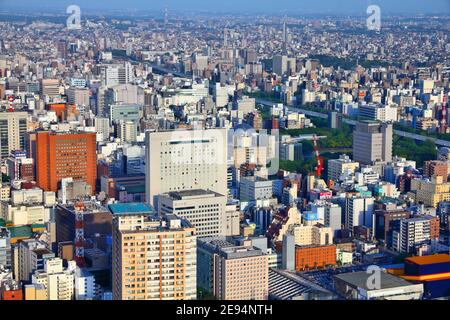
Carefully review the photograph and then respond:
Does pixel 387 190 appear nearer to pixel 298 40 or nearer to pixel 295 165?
pixel 295 165

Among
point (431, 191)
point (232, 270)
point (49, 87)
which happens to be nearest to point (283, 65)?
point (49, 87)

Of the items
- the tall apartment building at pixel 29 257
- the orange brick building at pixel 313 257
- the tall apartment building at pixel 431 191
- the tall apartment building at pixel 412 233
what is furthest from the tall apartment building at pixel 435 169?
the tall apartment building at pixel 29 257

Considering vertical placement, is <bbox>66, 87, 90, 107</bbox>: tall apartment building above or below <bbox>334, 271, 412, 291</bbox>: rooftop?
above

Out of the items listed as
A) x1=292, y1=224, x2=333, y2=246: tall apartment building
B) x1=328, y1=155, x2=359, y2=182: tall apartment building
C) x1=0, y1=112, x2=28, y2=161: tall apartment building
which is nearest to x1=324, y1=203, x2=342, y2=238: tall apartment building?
x1=292, y1=224, x2=333, y2=246: tall apartment building

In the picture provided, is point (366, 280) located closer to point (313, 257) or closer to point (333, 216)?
point (313, 257)

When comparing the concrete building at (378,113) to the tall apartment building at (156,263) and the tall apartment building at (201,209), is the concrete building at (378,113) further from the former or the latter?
the tall apartment building at (156,263)

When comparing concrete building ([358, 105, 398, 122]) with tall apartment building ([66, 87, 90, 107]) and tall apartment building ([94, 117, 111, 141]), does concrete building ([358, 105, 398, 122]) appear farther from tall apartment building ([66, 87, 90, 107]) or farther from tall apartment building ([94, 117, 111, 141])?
tall apartment building ([66, 87, 90, 107])
